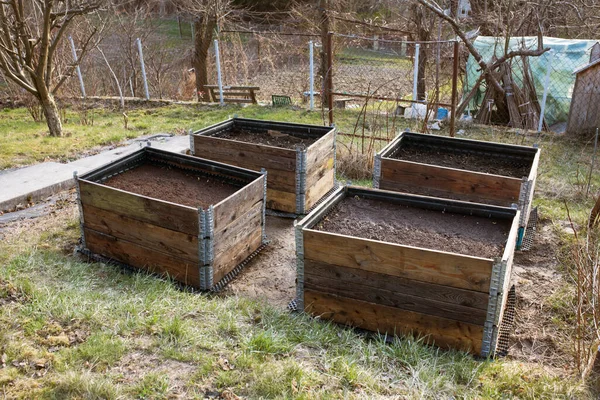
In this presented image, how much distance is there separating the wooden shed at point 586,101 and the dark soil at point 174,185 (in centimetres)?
751

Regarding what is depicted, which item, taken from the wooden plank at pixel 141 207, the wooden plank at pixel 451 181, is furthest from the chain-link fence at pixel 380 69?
the wooden plank at pixel 141 207

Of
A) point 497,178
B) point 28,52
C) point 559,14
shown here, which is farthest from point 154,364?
point 559,14

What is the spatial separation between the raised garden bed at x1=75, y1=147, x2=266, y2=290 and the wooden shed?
23.9ft

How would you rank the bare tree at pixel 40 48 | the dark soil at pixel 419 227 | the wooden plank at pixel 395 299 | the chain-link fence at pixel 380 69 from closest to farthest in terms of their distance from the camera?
1. the wooden plank at pixel 395 299
2. the dark soil at pixel 419 227
3. the bare tree at pixel 40 48
4. the chain-link fence at pixel 380 69

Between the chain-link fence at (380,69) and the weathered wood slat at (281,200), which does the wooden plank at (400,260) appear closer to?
the weathered wood slat at (281,200)

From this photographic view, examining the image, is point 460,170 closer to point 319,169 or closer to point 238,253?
point 319,169

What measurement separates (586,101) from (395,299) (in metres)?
7.91

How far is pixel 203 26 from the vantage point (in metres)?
15.6

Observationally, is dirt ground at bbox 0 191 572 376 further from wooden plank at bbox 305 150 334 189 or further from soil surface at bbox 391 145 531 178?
soil surface at bbox 391 145 531 178

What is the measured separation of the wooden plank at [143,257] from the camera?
4.68 metres

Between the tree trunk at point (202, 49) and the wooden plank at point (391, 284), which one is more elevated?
the tree trunk at point (202, 49)

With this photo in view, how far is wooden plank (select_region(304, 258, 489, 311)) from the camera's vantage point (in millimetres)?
3627

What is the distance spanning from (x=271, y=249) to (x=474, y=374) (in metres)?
2.67

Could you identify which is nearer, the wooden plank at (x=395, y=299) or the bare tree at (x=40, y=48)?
the wooden plank at (x=395, y=299)
